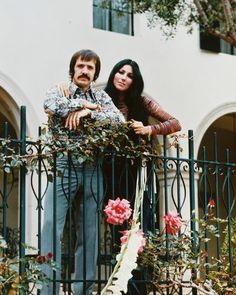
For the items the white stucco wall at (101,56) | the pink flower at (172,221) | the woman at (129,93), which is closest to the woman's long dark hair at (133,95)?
the woman at (129,93)

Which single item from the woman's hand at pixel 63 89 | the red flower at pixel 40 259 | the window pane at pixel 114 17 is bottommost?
A: the red flower at pixel 40 259

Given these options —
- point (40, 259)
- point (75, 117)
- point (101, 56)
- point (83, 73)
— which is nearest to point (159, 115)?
point (83, 73)

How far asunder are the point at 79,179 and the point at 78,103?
19.0 inches

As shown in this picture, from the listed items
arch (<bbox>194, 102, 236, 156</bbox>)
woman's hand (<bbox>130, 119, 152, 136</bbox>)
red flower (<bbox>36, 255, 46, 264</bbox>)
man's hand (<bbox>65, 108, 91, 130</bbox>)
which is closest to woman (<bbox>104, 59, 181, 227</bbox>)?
woman's hand (<bbox>130, 119, 152, 136</bbox>)

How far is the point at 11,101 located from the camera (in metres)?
12.1

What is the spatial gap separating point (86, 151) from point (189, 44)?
963 cm

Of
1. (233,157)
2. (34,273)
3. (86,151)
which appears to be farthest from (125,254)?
(233,157)

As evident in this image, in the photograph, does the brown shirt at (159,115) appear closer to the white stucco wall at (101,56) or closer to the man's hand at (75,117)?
the man's hand at (75,117)

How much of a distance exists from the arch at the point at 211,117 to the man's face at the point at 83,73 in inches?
361

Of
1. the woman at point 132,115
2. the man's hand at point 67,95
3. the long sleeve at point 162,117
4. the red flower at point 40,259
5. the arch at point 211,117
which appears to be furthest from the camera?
the arch at point 211,117

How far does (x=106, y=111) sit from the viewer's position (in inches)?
186

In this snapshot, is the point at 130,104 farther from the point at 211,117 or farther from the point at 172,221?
the point at 211,117

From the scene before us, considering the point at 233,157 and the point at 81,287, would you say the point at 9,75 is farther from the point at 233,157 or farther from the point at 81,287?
the point at 81,287

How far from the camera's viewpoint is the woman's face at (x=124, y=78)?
509 cm
